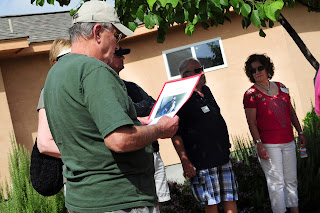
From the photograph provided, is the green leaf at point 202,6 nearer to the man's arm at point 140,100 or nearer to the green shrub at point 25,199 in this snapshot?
the man's arm at point 140,100

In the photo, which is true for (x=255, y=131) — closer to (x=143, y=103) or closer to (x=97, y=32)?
(x=143, y=103)

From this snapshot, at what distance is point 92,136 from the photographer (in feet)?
7.24

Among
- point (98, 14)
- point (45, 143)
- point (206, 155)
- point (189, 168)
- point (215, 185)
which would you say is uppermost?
point (98, 14)

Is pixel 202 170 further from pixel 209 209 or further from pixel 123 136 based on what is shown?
pixel 123 136

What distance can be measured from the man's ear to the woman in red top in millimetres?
3113

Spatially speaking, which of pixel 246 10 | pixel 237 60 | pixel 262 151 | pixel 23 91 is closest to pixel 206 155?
pixel 262 151

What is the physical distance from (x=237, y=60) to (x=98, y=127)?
10648mm

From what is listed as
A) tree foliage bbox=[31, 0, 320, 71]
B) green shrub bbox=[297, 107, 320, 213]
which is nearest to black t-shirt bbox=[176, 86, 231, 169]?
tree foliage bbox=[31, 0, 320, 71]

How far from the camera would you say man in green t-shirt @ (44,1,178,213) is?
2090mm

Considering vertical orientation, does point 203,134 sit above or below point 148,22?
below

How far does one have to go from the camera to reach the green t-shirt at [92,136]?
2.10 metres

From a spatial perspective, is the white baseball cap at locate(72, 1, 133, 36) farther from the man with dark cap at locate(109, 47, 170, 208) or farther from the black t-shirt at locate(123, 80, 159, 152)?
the black t-shirt at locate(123, 80, 159, 152)

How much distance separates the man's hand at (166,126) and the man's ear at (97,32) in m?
0.57

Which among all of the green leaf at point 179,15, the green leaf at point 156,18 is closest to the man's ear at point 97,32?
the green leaf at point 179,15
